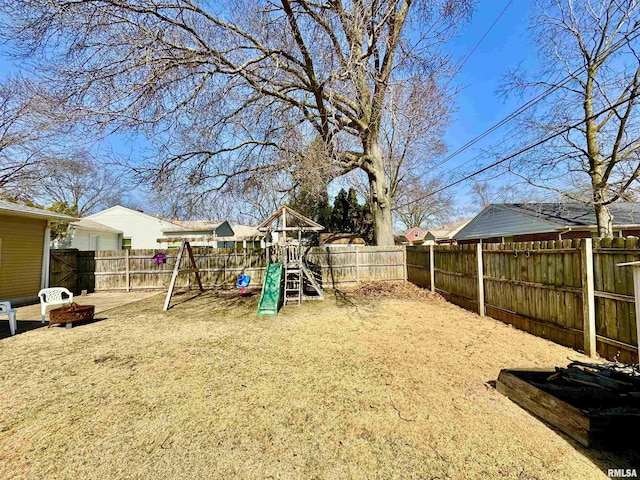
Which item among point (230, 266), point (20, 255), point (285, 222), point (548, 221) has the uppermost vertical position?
point (548, 221)

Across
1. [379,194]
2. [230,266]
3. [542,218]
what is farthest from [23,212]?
[542,218]

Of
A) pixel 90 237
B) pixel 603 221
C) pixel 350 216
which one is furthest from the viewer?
pixel 350 216

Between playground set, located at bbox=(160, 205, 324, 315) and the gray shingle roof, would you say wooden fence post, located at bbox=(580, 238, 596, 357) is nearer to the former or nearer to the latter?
playground set, located at bbox=(160, 205, 324, 315)

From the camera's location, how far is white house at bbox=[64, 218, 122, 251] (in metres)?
15.5

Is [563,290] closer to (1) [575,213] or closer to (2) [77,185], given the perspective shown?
(1) [575,213]

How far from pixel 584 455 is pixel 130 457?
320 centimetres

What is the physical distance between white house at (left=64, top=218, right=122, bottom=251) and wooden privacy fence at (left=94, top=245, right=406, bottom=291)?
5.92 metres

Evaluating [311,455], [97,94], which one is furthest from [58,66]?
[311,455]

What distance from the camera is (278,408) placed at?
8.92 ft

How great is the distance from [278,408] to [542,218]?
1624 cm

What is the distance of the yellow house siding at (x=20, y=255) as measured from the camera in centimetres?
792

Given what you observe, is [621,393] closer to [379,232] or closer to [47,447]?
[47,447]

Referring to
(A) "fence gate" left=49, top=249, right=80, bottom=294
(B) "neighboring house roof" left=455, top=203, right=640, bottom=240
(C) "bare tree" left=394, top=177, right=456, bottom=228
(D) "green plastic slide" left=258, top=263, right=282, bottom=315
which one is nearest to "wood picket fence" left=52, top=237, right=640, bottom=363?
(A) "fence gate" left=49, top=249, right=80, bottom=294

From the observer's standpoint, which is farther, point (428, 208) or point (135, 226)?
point (428, 208)
